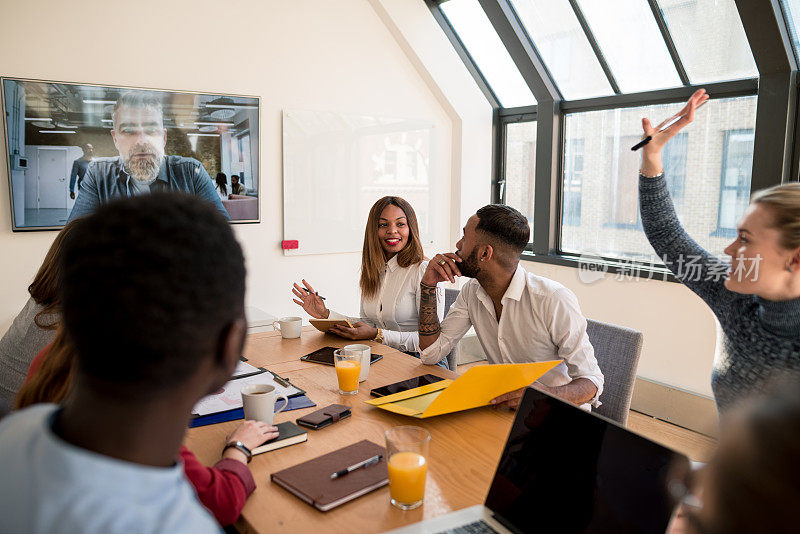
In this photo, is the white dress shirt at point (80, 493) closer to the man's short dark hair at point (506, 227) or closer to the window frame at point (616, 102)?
the man's short dark hair at point (506, 227)

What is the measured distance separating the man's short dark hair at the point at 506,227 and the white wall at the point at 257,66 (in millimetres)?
1313

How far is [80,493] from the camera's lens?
0.63 metres

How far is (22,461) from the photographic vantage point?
668 millimetres

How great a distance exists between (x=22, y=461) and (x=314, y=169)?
3.78 meters

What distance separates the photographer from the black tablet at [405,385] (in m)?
1.79

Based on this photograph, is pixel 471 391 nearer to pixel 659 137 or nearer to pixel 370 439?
pixel 370 439

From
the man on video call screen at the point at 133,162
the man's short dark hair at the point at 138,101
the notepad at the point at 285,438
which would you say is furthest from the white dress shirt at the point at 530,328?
the man's short dark hair at the point at 138,101

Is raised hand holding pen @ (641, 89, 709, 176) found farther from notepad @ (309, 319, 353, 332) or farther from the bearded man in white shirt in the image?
notepad @ (309, 319, 353, 332)

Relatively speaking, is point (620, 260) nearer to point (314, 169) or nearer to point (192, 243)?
point (314, 169)

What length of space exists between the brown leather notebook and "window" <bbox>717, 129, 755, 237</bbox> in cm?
311

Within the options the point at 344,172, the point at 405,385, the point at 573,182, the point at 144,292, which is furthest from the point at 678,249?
the point at 344,172

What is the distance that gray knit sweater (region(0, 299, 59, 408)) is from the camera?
1.88 meters

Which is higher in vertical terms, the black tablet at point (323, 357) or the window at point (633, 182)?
the window at point (633, 182)

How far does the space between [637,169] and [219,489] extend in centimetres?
380
